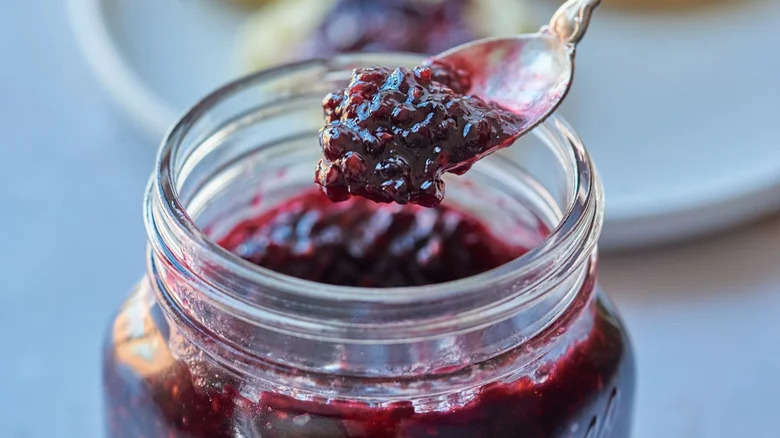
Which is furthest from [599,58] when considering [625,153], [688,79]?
[625,153]

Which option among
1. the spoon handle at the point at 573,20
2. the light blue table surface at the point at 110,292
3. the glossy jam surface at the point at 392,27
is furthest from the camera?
the glossy jam surface at the point at 392,27

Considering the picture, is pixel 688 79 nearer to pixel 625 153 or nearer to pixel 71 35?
pixel 625 153

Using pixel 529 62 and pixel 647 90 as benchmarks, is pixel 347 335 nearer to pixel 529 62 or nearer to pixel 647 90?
pixel 529 62

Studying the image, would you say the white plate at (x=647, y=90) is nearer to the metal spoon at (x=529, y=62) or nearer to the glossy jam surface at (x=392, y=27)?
the glossy jam surface at (x=392, y=27)

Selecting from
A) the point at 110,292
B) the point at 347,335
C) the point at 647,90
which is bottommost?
the point at 647,90

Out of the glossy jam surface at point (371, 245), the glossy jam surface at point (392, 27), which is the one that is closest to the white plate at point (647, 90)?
the glossy jam surface at point (392, 27)

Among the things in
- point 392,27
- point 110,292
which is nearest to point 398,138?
point 110,292
